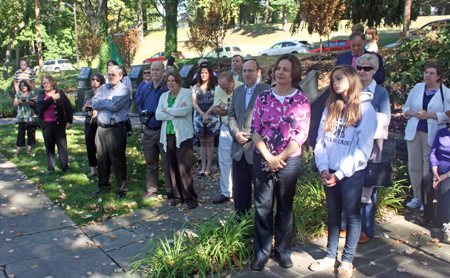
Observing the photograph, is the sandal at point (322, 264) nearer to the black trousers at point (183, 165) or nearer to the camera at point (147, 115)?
the black trousers at point (183, 165)

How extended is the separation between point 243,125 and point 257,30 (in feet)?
161

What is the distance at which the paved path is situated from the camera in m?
3.66

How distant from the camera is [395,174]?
227 inches

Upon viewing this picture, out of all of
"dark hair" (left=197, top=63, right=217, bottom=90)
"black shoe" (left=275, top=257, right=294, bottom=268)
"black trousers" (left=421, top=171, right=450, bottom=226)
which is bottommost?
"black shoe" (left=275, top=257, right=294, bottom=268)

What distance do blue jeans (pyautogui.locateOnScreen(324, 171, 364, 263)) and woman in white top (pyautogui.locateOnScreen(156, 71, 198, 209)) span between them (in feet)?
8.21

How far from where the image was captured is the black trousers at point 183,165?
556 centimetres

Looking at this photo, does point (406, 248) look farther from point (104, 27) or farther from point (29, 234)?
point (104, 27)

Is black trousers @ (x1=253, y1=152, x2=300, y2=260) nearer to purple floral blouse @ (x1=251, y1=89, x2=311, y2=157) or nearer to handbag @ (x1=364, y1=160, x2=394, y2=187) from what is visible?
purple floral blouse @ (x1=251, y1=89, x2=311, y2=157)

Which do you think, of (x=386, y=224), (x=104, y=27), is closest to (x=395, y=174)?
(x=386, y=224)

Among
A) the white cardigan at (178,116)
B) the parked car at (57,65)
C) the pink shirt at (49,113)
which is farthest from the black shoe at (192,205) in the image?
the parked car at (57,65)

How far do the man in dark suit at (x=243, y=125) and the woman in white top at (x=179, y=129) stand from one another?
1320 mm

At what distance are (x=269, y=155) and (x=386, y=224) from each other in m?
2.25

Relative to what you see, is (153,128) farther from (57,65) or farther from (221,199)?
(57,65)

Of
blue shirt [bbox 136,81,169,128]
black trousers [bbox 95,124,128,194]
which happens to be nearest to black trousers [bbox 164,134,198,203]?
blue shirt [bbox 136,81,169,128]
